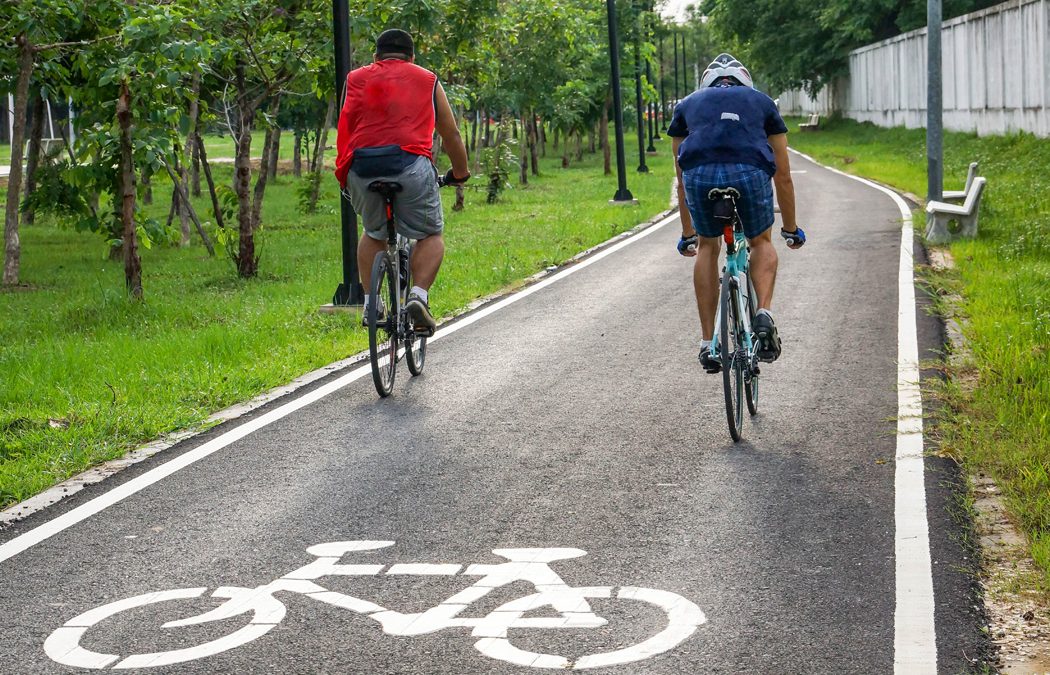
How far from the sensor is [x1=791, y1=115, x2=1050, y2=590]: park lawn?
241 inches

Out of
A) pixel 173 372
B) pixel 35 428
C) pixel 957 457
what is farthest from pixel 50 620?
pixel 173 372

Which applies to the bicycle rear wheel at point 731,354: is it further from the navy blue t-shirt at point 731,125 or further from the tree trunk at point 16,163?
the tree trunk at point 16,163

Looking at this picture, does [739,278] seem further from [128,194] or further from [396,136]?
[128,194]

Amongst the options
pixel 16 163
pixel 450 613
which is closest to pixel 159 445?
pixel 450 613

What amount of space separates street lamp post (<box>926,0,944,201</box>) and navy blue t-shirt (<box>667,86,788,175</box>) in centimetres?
1115

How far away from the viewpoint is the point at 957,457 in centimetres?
660

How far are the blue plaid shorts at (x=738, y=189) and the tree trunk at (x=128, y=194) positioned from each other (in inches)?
282

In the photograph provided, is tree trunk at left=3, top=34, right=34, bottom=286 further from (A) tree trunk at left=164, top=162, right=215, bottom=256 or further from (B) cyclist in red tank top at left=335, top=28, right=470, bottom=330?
(B) cyclist in red tank top at left=335, top=28, right=470, bottom=330

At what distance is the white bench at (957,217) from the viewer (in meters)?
16.2

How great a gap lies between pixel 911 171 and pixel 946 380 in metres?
24.5

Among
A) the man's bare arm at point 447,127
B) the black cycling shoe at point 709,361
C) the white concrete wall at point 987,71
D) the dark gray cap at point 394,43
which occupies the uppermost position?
the white concrete wall at point 987,71

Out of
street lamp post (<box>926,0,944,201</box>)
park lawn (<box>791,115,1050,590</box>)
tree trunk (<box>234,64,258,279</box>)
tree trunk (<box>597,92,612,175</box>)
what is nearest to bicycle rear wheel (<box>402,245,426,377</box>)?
park lawn (<box>791,115,1050,590</box>)

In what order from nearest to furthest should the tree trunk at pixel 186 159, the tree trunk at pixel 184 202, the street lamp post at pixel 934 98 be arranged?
the tree trunk at pixel 186 159, the tree trunk at pixel 184 202, the street lamp post at pixel 934 98

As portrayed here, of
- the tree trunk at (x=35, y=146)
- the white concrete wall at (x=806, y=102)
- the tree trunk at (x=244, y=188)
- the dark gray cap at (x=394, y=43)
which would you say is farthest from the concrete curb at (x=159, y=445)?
the white concrete wall at (x=806, y=102)
